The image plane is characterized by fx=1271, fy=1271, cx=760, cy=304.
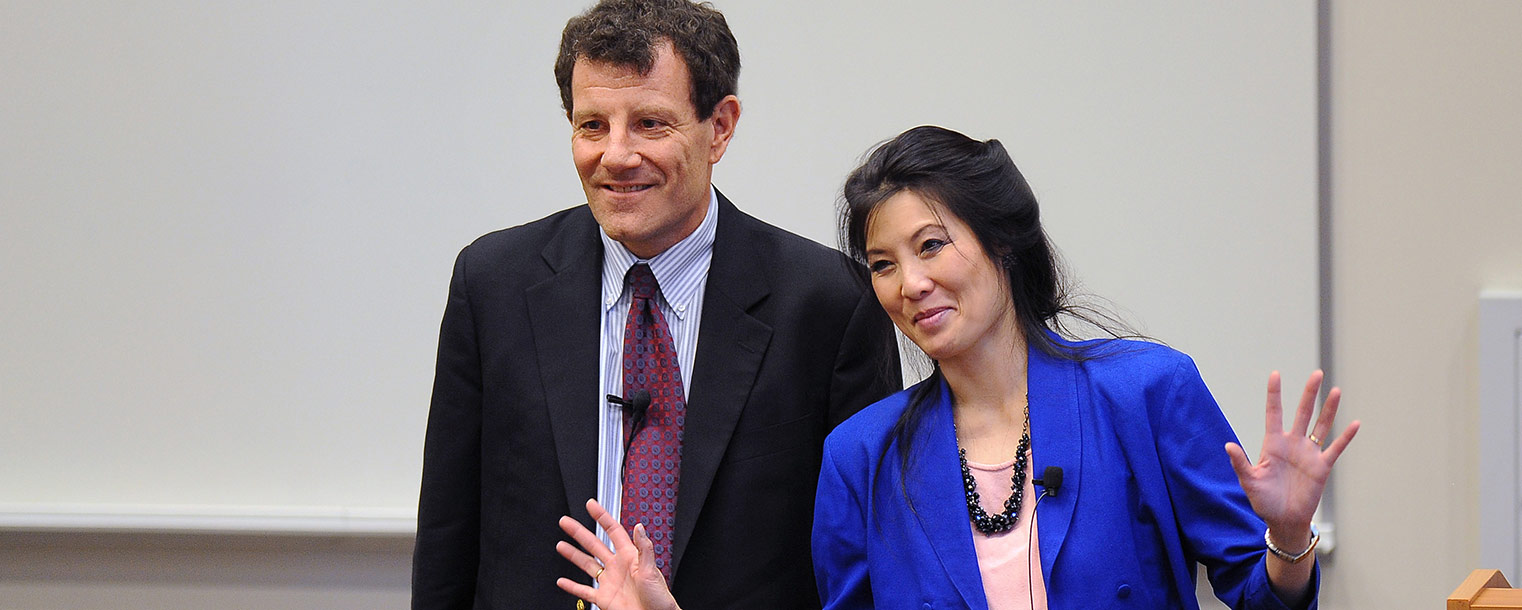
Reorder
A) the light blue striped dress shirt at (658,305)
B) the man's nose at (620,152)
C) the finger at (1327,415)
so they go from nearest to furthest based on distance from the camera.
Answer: the finger at (1327,415) < the man's nose at (620,152) < the light blue striped dress shirt at (658,305)

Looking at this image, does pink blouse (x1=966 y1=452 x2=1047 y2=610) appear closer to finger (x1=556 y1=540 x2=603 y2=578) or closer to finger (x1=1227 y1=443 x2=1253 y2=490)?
finger (x1=1227 y1=443 x2=1253 y2=490)

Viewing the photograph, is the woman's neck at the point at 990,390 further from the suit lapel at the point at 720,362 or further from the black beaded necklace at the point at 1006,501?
the suit lapel at the point at 720,362

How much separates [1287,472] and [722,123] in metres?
0.96

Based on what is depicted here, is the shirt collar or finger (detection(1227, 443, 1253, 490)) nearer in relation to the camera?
finger (detection(1227, 443, 1253, 490))

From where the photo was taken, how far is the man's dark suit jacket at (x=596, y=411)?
74.0 inches

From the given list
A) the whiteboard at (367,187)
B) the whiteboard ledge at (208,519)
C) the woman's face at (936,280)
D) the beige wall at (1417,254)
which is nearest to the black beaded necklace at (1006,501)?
the woman's face at (936,280)

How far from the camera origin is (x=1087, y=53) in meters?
2.86

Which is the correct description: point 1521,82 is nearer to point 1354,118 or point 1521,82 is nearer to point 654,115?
point 1354,118

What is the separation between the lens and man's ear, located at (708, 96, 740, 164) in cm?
195

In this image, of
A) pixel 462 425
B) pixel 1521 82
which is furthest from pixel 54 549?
pixel 1521 82

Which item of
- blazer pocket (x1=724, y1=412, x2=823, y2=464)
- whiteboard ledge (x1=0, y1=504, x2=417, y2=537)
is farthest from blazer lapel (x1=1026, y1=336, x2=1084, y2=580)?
whiteboard ledge (x1=0, y1=504, x2=417, y2=537)

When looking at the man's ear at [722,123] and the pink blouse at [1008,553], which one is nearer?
the pink blouse at [1008,553]

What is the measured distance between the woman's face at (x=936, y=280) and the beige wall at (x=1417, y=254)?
1455mm

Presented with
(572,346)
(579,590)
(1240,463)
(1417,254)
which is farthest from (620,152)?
(1417,254)
